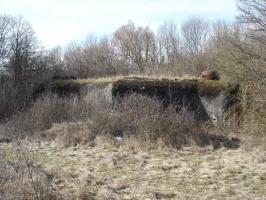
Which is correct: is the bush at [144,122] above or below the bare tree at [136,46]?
below

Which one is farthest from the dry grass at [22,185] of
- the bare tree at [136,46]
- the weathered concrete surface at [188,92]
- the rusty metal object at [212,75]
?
the bare tree at [136,46]

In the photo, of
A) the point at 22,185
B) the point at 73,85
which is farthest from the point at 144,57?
the point at 22,185

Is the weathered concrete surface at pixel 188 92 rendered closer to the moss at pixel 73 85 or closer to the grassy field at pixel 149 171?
the moss at pixel 73 85

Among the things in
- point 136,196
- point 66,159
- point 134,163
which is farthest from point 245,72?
point 136,196

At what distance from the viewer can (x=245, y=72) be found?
567 inches

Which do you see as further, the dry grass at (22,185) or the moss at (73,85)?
the moss at (73,85)

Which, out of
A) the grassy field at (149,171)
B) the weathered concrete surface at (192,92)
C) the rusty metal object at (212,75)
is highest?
the rusty metal object at (212,75)

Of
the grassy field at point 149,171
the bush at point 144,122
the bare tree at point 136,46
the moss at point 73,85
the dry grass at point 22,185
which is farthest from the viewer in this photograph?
the bare tree at point 136,46

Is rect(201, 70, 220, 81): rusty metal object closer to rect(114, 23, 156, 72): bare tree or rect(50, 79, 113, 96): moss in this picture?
rect(50, 79, 113, 96): moss

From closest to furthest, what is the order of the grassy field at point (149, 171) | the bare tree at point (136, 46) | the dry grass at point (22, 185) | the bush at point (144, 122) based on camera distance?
the dry grass at point (22, 185) → the grassy field at point (149, 171) → the bush at point (144, 122) → the bare tree at point (136, 46)

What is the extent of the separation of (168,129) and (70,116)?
492cm

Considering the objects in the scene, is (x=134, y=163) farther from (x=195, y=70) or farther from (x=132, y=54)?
(x=132, y=54)

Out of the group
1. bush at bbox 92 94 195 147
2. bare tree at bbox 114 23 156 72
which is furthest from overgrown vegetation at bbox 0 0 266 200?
bare tree at bbox 114 23 156 72

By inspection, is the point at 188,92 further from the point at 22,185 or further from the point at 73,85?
the point at 22,185
